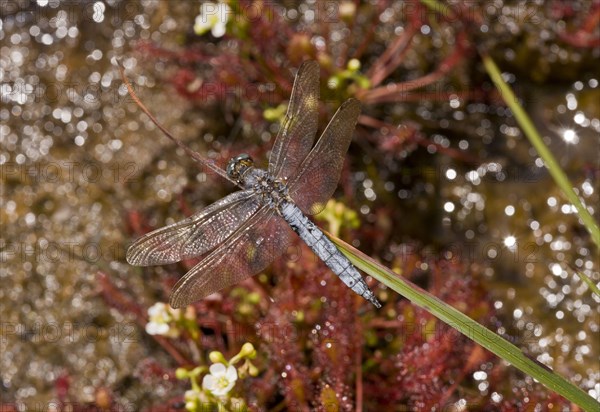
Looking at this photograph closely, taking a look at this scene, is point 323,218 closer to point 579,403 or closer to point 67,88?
point 579,403

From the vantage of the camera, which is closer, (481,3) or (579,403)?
(579,403)

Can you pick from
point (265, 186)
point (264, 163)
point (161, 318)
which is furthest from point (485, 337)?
point (264, 163)

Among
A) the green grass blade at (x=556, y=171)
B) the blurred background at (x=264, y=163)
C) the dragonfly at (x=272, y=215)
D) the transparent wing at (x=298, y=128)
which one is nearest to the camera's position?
the green grass blade at (x=556, y=171)

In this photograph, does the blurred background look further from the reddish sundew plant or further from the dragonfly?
the dragonfly

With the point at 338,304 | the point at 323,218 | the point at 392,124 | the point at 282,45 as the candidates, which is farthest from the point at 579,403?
the point at 282,45

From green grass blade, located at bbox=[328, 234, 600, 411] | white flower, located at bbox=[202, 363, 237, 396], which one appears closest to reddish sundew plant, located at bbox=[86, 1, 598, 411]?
white flower, located at bbox=[202, 363, 237, 396]

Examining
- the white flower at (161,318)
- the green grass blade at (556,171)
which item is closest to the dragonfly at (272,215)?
the white flower at (161,318)

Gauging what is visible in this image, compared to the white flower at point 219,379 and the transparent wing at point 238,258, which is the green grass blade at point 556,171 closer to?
the transparent wing at point 238,258
